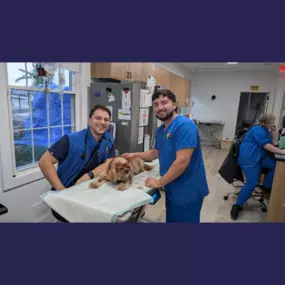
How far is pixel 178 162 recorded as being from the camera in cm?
123

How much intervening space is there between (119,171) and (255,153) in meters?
1.82

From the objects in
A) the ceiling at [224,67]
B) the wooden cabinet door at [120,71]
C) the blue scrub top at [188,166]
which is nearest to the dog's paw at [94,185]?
the blue scrub top at [188,166]

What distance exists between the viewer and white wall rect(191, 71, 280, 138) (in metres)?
6.04

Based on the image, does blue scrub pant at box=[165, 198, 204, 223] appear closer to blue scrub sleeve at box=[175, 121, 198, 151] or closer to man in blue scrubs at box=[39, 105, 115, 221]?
blue scrub sleeve at box=[175, 121, 198, 151]

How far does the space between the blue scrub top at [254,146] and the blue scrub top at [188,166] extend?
3.95 ft

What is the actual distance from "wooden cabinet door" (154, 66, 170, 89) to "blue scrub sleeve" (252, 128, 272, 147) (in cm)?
178

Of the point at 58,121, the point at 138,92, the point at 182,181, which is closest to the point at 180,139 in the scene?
the point at 182,181

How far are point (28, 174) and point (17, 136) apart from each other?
0.38 meters

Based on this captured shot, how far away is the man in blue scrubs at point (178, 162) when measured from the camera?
1246mm

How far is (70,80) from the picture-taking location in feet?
7.79

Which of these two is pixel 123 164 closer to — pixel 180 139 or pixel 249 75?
pixel 180 139

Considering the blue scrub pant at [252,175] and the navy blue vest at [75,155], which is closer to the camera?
the navy blue vest at [75,155]

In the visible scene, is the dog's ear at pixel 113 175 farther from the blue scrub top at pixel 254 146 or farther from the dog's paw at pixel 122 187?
the blue scrub top at pixel 254 146

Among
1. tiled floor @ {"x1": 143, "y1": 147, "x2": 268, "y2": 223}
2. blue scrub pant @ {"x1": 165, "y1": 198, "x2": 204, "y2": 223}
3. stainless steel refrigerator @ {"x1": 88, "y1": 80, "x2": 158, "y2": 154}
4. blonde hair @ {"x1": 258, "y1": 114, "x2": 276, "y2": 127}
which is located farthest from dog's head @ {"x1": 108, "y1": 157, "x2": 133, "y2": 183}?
blonde hair @ {"x1": 258, "y1": 114, "x2": 276, "y2": 127}
